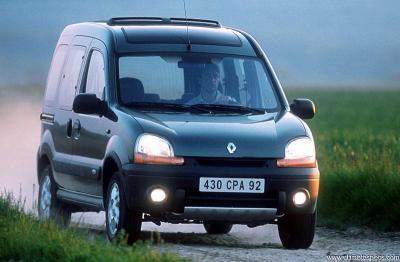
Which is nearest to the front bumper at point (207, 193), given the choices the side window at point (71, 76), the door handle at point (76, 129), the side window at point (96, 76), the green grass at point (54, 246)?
the green grass at point (54, 246)

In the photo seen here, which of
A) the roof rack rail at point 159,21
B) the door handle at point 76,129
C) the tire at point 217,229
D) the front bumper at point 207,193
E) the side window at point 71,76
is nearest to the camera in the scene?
the front bumper at point 207,193

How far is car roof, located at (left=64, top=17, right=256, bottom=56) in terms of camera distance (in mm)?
15156

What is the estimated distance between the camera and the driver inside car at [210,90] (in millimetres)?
14789

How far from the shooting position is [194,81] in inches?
590

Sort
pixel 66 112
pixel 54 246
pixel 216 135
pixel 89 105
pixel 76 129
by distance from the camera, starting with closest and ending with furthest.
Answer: pixel 54 246 < pixel 216 135 < pixel 89 105 < pixel 76 129 < pixel 66 112

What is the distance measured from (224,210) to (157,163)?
2.17ft

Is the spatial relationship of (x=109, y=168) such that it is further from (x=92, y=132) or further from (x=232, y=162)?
(x=232, y=162)

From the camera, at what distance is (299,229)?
14.4 m

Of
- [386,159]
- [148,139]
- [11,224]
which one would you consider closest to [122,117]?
[148,139]

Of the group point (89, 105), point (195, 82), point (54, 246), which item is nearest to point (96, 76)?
point (89, 105)

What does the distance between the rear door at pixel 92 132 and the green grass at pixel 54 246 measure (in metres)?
1.17

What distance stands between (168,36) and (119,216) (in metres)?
2.12

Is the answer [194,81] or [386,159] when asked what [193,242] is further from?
[386,159]

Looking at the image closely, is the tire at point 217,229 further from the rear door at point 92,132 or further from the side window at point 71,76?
the side window at point 71,76
